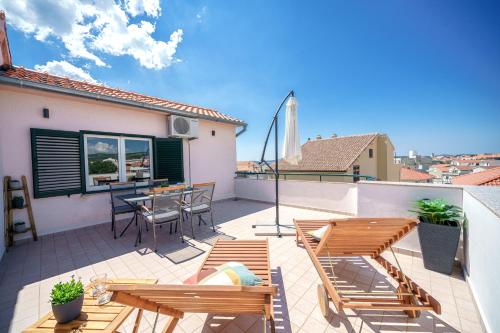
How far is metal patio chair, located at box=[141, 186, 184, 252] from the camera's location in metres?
3.51

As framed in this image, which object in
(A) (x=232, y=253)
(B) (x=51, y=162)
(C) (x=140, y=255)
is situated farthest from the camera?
(B) (x=51, y=162)

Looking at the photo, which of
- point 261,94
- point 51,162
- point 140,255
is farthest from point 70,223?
point 261,94

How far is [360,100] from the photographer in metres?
17.6

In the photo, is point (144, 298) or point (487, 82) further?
point (487, 82)

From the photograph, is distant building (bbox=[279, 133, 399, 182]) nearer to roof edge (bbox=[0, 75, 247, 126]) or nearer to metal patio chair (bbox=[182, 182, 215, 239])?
roof edge (bbox=[0, 75, 247, 126])

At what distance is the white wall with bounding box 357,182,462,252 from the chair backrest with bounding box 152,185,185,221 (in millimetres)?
3662

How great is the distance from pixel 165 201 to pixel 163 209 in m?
0.30

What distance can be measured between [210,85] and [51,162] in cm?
700

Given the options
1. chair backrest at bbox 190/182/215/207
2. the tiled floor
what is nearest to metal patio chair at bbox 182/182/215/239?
chair backrest at bbox 190/182/215/207

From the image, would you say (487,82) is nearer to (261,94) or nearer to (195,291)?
(261,94)

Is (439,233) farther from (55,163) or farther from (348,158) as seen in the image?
(348,158)

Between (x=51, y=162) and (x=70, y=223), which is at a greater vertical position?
(x=51, y=162)

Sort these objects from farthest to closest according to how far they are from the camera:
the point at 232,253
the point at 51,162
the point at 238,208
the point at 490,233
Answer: the point at 238,208 < the point at 51,162 < the point at 232,253 < the point at 490,233

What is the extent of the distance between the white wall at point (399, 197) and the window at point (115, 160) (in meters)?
5.76
